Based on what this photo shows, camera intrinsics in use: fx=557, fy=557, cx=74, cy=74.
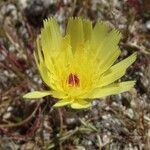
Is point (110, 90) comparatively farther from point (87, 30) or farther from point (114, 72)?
point (87, 30)

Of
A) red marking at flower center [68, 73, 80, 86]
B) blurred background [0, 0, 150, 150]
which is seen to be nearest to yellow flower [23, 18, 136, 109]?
red marking at flower center [68, 73, 80, 86]

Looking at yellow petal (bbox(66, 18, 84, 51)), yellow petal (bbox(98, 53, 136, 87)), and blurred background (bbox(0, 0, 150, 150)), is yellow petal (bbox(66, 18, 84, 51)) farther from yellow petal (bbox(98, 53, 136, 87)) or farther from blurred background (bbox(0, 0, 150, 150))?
blurred background (bbox(0, 0, 150, 150))

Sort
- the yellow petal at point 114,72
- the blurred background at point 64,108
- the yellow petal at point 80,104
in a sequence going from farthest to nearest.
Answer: the blurred background at point 64,108
the yellow petal at point 114,72
the yellow petal at point 80,104

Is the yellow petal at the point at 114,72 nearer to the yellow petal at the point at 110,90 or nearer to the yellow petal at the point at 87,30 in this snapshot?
the yellow petal at the point at 110,90

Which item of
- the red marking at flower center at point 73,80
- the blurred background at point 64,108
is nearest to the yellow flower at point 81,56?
the red marking at flower center at point 73,80

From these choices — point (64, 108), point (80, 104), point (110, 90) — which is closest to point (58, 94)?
point (80, 104)

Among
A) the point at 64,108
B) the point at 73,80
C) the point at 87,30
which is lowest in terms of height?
the point at 64,108
